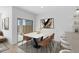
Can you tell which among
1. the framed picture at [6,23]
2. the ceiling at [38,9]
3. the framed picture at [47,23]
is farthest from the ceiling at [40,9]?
the framed picture at [6,23]

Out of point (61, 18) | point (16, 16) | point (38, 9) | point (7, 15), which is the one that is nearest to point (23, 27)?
point (16, 16)

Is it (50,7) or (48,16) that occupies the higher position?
(50,7)

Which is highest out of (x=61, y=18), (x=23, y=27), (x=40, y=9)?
(x=40, y=9)

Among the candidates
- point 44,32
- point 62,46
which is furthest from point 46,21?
point 62,46

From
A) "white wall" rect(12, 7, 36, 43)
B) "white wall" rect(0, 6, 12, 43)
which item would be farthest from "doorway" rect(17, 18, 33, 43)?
"white wall" rect(0, 6, 12, 43)

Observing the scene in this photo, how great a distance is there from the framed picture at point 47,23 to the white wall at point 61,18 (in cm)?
7

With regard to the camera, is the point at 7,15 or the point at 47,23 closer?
the point at 7,15

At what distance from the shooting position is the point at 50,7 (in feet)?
5.53

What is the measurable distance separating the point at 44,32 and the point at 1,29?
40.2 inches

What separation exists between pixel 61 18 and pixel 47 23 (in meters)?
0.35

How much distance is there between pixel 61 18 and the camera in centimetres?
175

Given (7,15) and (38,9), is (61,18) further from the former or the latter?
(7,15)
